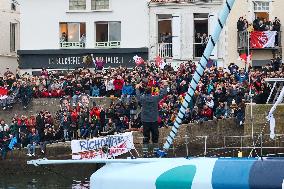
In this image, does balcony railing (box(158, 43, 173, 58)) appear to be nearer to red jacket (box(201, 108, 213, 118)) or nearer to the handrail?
the handrail

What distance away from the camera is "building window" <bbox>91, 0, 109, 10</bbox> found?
2083 inches

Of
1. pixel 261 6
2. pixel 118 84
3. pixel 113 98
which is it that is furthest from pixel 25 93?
pixel 261 6

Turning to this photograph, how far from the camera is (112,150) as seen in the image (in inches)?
859

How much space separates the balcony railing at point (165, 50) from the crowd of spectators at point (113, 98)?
7.93 m

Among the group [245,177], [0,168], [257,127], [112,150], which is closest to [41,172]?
[0,168]

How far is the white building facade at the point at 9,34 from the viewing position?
187ft

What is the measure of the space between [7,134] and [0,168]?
1720 millimetres

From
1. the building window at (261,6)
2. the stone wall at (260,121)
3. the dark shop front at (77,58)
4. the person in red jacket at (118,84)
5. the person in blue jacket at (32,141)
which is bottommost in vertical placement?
the person in blue jacket at (32,141)

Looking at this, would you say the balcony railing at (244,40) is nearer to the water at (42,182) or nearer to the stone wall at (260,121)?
the stone wall at (260,121)

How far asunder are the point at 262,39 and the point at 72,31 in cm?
1199

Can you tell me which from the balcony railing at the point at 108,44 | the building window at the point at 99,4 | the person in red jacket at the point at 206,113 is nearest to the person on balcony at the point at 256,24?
the balcony railing at the point at 108,44

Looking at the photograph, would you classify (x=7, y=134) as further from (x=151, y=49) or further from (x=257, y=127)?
(x=151, y=49)

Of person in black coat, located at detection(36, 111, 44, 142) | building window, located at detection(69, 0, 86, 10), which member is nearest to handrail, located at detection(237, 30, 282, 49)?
building window, located at detection(69, 0, 86, 10)

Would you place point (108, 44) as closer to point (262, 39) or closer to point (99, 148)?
point (262, 39)
